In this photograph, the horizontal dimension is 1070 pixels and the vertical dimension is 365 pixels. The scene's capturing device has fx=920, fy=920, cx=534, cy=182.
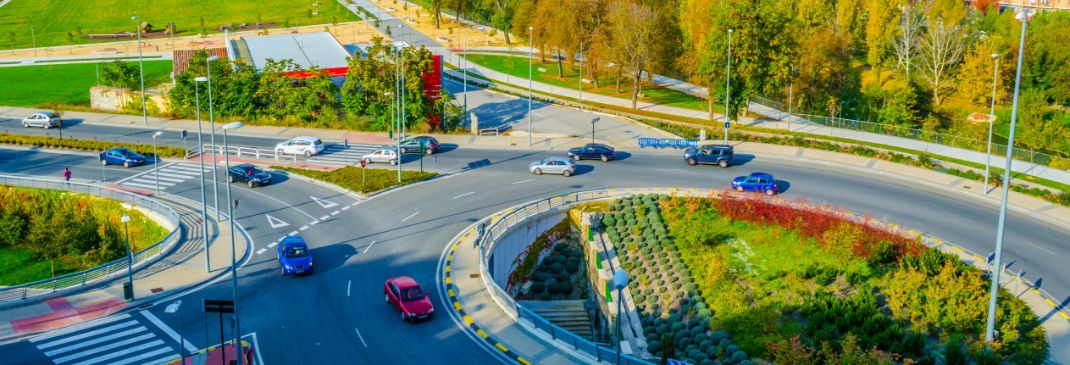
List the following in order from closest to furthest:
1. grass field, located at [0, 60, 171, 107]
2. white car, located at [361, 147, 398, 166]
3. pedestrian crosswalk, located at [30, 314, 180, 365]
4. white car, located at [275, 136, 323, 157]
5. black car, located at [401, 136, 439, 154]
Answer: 1. pedestrian crosswalk, located at [30, 314, 180, 365]
2. white car, located at [361, 147, 398, 166]
3. black car, located at [401, 136, 439, 154]
4. white car, located at [275, 136, 323, 157]
5. grass field, located at [0, 60, 171, 107]

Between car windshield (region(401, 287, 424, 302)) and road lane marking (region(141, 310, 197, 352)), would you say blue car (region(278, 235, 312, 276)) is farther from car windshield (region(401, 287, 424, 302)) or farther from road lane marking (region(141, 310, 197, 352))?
car windshield (region(401, 287, 424, 302))

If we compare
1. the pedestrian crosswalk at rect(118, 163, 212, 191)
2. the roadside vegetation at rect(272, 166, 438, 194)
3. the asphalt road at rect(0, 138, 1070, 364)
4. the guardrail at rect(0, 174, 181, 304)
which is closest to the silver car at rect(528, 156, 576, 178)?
the asphalt road at rect(0, 138, 1070, 364)

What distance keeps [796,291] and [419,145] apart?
33.3 meters

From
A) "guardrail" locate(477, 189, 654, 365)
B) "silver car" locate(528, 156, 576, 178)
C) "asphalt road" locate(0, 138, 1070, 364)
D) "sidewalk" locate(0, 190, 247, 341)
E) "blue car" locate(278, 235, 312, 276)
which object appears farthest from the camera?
"silver car" locate(528, 156, 576, 178)

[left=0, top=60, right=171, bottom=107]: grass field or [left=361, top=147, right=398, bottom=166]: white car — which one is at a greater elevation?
[left=0, top=60, right=171, bottom=107]: grass field

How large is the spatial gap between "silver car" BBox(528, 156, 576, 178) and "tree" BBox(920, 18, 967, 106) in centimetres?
5927

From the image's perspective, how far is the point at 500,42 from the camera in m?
134

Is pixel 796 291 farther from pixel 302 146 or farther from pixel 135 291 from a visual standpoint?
pixel 302 146

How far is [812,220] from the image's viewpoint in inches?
2012

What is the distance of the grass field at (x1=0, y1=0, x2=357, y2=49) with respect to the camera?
14000 centimetres

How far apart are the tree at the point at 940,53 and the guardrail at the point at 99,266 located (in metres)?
84.1

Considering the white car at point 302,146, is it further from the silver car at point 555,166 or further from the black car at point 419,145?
the silver car at point 555,166

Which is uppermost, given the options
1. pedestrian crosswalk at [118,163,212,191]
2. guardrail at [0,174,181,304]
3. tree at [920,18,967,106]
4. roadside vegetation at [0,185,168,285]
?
tree at [920,18,967,106]

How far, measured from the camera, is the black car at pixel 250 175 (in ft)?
202
